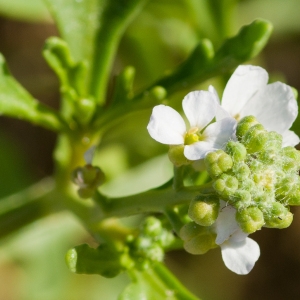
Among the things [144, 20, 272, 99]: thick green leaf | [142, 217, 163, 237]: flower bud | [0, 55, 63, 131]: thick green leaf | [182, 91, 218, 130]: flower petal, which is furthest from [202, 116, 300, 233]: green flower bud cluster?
[0, 55, 63, 131]: thick green leaf

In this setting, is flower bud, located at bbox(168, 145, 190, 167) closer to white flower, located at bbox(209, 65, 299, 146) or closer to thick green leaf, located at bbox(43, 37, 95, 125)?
white flower, located at bbox(209, 65, 299, 146)

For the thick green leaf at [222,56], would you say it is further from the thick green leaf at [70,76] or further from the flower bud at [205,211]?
the flower bud at [205,211]

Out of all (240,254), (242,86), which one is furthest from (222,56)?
(240,254)

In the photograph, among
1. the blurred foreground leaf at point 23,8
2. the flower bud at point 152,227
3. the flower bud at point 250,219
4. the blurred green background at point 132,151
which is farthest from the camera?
the blurred green background at point 132,151

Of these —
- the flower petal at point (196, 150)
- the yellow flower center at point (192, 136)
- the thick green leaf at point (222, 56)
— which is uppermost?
the thick green leaf at point (222, 56)

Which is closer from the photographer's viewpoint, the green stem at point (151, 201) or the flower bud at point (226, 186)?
the flower bud at point (226, 186)

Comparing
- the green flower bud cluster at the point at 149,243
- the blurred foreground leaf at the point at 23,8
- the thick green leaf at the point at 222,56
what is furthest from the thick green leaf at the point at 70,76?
the blurred foreground leaf at the point at 23,8

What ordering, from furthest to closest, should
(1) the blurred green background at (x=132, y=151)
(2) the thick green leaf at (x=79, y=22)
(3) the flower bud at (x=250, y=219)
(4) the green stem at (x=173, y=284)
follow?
(1) the blurred green background at (x=132, y=151) < (2) the thick green leaf at (x=79, y=22) < (4) the green stem at (x=173, y=284) < (3) the flower bud at (x=250, y=219)

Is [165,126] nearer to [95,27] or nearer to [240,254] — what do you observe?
[240,254]
